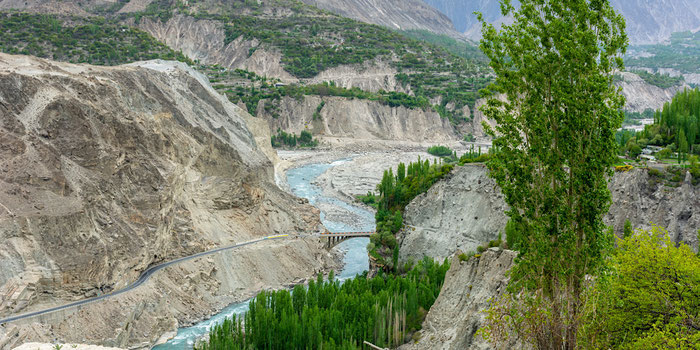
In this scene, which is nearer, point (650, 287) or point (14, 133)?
point (650, 287)

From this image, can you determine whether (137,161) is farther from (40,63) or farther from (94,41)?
(94,41)

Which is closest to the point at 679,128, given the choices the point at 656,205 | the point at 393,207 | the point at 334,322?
the point at 656,205

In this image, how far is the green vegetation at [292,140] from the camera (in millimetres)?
138625

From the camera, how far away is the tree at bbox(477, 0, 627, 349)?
17.2m

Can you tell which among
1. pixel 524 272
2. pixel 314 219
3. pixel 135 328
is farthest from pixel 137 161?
pixel 524 272

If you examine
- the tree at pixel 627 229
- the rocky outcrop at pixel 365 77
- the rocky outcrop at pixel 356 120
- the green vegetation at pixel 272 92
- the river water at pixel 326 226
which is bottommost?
the river water at pixel 326 226

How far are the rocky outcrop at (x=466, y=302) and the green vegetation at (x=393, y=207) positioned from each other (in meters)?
20.8

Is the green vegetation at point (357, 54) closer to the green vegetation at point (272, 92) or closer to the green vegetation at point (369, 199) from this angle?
the green vegetation at point (272, 92)

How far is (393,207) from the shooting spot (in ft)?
200

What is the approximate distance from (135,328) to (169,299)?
4955mm

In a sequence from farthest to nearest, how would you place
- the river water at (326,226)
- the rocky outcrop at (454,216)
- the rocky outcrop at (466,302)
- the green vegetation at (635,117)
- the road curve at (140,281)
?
the green vegetation at (635,117) → the rocky outcrop at (454,216) → the river water at (326,226) → the road curve at (140,281) → the rocky outcrop at (466,302)

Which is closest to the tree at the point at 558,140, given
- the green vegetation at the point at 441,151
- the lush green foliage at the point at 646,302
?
the lush green foliage at the point at 646,302

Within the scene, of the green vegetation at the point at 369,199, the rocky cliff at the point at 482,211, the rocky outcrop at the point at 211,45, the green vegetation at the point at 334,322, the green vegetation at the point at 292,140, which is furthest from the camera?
the rocky outcrop at the point at 211,45

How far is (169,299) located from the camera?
46844 millimetres
